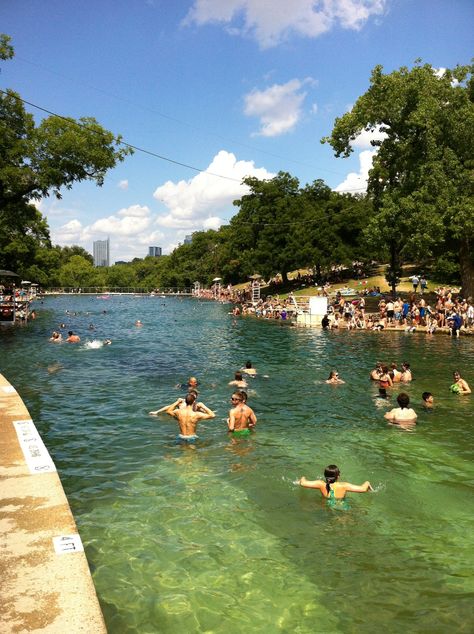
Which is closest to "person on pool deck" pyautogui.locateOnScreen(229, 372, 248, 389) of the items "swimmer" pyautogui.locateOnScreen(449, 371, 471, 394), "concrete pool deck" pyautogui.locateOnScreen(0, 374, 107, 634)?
"swimmer" pyautogui.locateOnScreen(449, 371, 471, 394)

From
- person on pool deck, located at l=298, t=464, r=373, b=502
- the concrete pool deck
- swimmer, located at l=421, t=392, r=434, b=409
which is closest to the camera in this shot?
the concrete pool deck

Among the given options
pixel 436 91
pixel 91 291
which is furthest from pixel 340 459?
pixel 91 291

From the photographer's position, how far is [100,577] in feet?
23.3

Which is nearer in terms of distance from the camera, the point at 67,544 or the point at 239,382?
the point at 67,544

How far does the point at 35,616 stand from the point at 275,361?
2145 centimetres

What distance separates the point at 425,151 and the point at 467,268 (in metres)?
9.63

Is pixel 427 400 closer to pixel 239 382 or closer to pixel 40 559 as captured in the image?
pixel 239 382

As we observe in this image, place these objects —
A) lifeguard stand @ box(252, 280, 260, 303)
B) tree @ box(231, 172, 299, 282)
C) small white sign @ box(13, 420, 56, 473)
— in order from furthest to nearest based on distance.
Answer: tree @ box(231, 172, 299, 282)
lifeguard stand @ box(252, 280, 260, 303)
small white sign @ box(13, 420, 56, 473)

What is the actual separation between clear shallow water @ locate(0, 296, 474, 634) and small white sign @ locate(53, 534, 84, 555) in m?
0.95

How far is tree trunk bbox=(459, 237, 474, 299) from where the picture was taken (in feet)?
128

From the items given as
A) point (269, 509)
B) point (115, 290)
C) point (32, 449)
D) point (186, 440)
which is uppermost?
point (115, 290)

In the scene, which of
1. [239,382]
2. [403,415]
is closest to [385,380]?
[403,415]

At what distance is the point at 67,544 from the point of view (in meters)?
6.23

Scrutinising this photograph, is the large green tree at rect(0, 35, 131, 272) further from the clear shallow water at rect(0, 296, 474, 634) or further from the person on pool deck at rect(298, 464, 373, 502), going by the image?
the person on pool deck at rect(298, 464, 373, 502)
